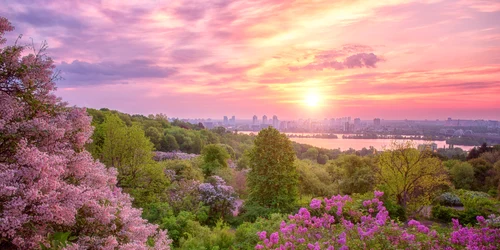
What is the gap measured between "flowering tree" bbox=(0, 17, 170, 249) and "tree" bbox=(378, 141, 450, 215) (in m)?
16.2

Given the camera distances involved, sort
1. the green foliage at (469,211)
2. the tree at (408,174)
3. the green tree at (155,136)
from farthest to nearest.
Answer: the green tree at (155,136) → the tree at (408,174) → the green foliage at (469,211)

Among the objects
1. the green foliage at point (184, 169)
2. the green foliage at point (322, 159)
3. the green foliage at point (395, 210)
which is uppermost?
the green foliage at point (184, 169)

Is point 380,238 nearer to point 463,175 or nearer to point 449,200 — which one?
point 449,200

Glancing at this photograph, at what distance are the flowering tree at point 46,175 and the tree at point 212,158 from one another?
768 inches

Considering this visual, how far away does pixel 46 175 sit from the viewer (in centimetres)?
344

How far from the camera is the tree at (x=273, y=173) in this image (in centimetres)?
1595

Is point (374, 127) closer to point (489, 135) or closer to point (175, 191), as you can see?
point (489, 135)

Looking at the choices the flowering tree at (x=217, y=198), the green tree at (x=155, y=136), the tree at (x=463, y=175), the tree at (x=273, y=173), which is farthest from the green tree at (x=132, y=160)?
the tree at (x=463, y=175)

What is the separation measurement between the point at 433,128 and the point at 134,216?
165ft

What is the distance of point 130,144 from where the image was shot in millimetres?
17391

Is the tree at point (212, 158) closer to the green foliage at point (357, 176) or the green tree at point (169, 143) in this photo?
the green foliage at point (357, 176)

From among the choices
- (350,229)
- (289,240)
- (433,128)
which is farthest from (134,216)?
(433,128)

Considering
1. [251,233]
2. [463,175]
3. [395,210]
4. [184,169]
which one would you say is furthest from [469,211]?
[463,175]

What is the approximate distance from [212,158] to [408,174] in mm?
13861
